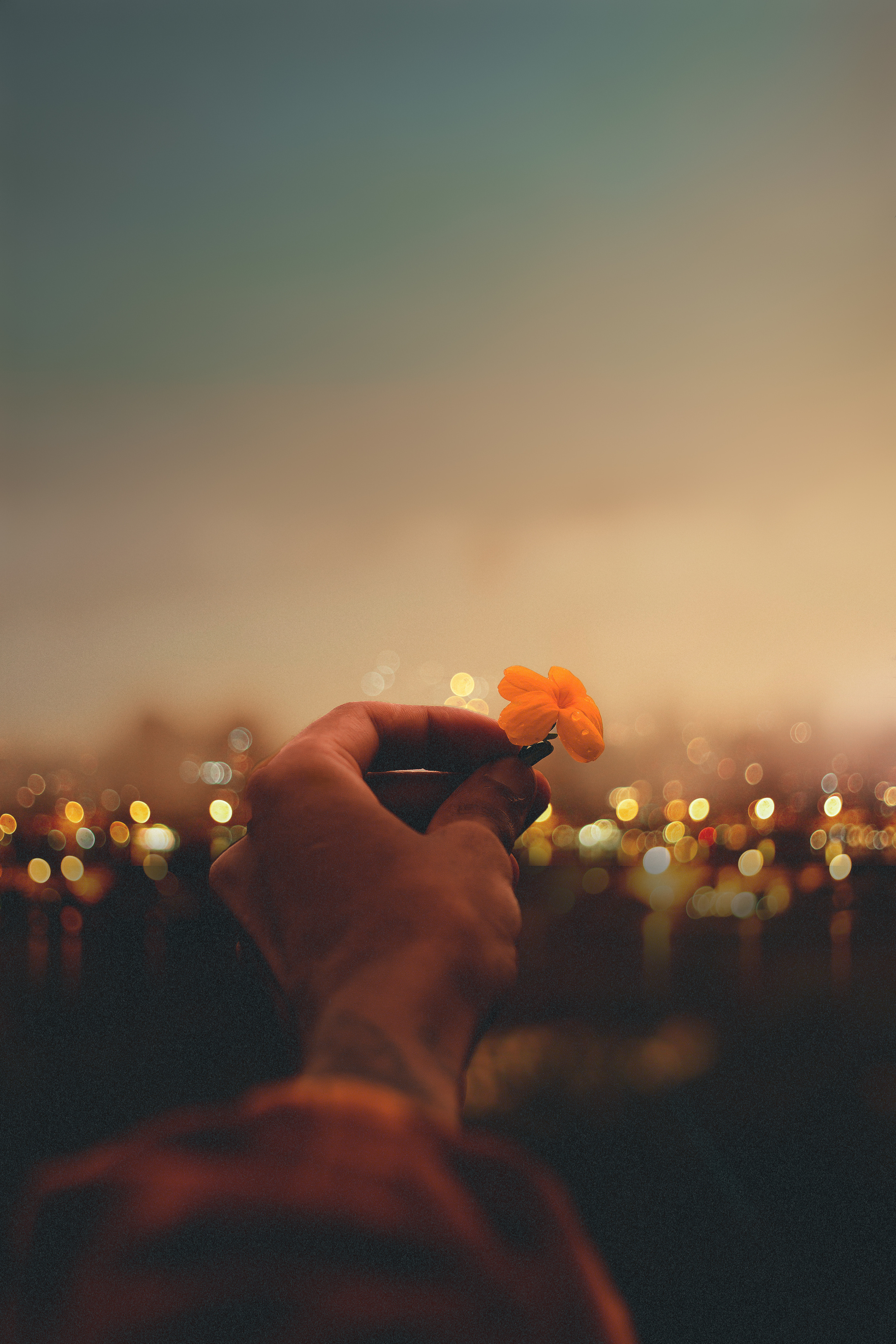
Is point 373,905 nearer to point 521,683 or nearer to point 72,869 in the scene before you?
point 521,683

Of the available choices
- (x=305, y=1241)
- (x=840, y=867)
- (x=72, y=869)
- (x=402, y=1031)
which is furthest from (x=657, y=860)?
(x=305, y=1241)

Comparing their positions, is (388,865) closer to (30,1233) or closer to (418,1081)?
(418,1081)

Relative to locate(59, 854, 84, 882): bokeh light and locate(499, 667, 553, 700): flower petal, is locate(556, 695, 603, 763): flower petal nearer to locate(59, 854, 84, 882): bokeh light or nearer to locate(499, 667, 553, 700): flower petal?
locate(499, 667, 553, 700): flower petal

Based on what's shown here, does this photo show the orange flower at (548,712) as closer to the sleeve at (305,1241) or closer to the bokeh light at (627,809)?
the sleeve at (305,1241)

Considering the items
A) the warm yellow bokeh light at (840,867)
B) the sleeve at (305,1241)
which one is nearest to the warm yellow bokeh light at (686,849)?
the warm yellow bokeh light at (840,867)

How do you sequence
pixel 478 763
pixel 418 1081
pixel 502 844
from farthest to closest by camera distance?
pixel 478 763
pixel 502 844
pixel 418 1081

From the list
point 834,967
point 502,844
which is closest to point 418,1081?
point 502,844

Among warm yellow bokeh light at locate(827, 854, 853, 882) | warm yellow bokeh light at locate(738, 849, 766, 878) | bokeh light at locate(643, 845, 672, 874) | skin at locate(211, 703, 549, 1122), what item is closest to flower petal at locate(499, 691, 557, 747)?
skin at locate(211, 703, 549, 1122)
